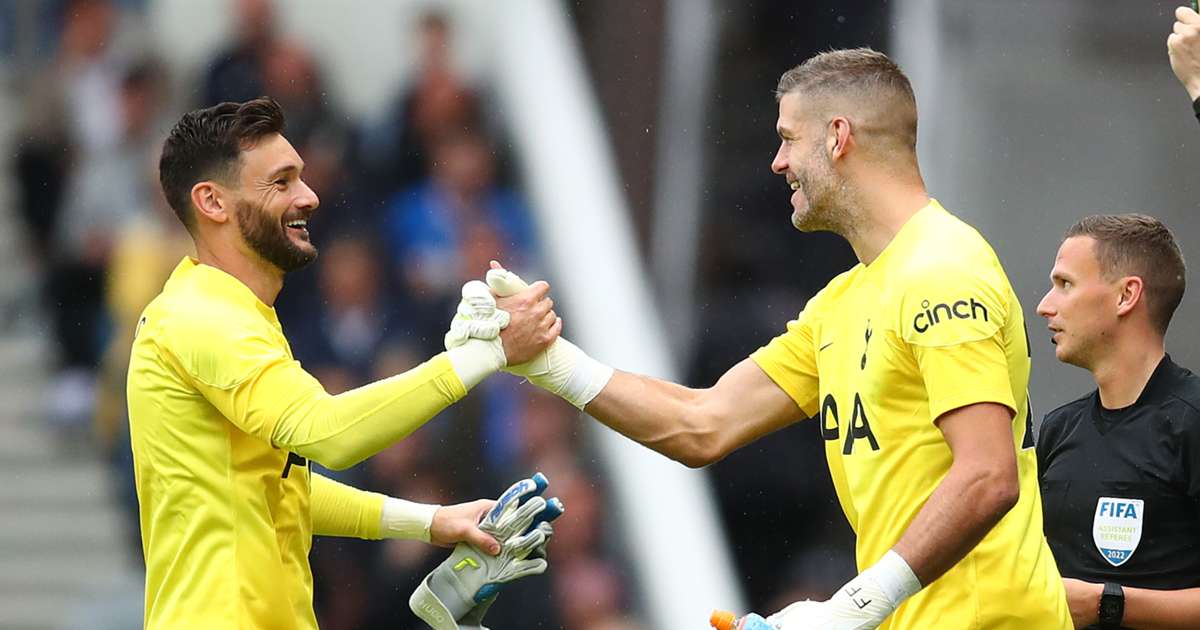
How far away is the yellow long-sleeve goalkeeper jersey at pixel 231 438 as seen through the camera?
3.48m

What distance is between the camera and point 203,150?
12.6ft

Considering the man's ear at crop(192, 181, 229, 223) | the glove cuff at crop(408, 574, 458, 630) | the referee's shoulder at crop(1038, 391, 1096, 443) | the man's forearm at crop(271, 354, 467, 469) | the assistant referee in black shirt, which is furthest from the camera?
the referee's shoulder at crop(1038, 391, 1096, 443)

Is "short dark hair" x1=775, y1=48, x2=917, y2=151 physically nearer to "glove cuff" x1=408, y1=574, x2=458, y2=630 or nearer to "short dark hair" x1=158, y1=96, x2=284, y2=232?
"short dark hair" x1=158, y1=96, x2=284, y2=232

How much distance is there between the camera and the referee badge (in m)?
3.99

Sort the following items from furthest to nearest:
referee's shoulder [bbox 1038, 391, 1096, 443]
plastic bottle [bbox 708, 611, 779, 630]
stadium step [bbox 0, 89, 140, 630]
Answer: stadium step [bbox 0, 89, 140, 630]
referee's shoulder [bbox 1038, 391, 1096, 443]
plastic bottle [bbox 708, 611, 779, 630]

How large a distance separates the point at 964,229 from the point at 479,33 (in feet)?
11.6

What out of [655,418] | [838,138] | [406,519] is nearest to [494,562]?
[406,519]

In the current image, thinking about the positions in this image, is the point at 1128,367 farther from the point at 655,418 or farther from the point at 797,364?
the point at 655,418

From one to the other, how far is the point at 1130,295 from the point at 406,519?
1939 mm

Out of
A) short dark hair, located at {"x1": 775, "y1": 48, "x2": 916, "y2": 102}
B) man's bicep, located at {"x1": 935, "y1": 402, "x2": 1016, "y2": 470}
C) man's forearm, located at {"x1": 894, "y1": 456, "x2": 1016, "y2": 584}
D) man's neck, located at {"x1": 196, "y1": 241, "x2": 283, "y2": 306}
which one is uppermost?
short dark hair, located at {"x1": 775, "y1": 48, "x2": 916, "y2": 102}

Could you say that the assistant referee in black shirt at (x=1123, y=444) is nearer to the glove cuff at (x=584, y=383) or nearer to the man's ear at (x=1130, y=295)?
the man's ear at (x=1130, y=295)

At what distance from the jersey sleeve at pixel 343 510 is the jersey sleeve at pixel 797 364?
105cm

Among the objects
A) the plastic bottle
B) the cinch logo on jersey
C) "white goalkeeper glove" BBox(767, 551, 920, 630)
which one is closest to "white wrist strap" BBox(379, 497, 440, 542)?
the plastic bottle

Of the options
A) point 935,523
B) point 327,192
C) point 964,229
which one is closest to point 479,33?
point 327,192
